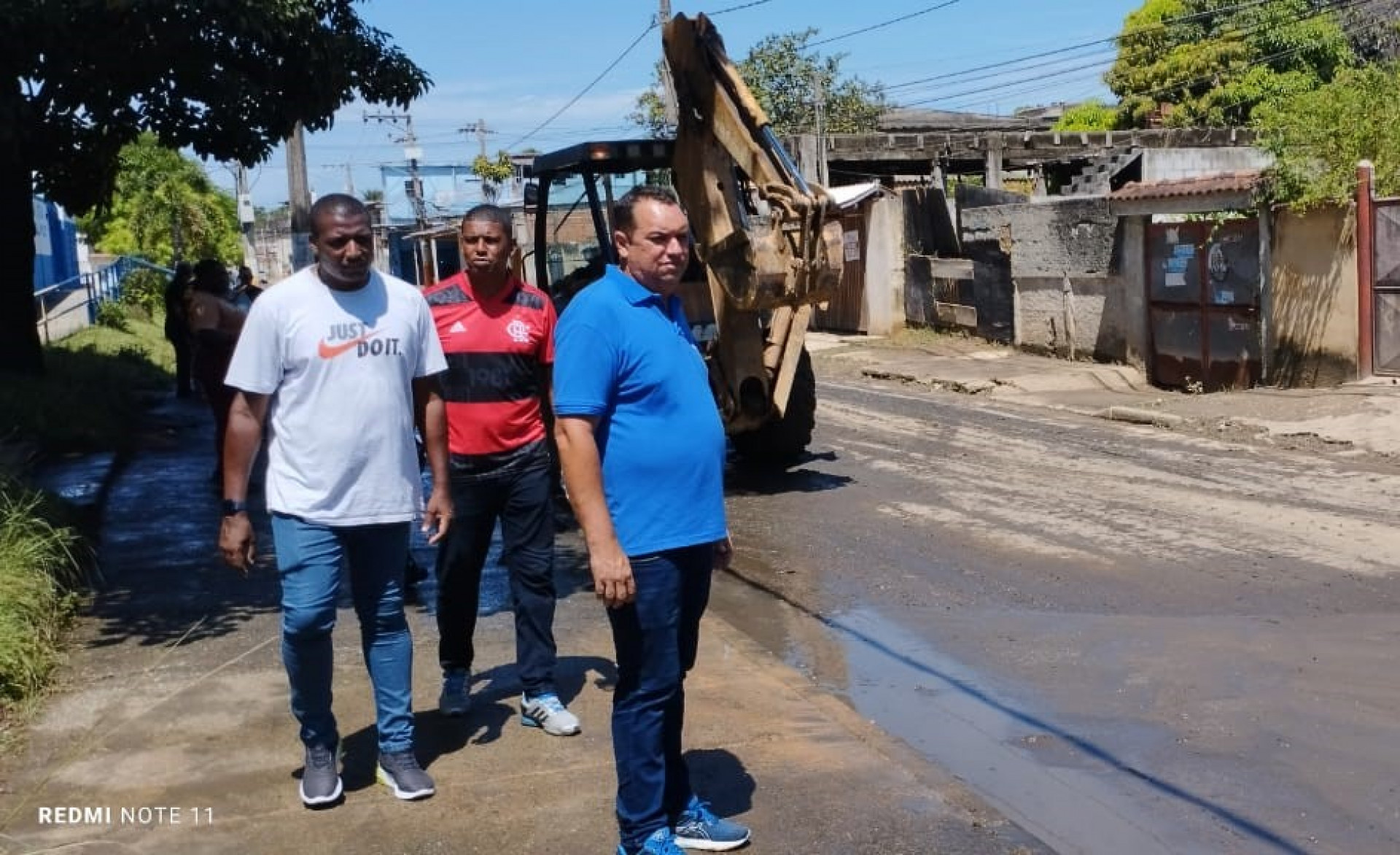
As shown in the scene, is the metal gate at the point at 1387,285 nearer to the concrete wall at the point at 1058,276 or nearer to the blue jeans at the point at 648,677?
the concrete wall at the point at 1058,276

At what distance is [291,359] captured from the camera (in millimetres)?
4457

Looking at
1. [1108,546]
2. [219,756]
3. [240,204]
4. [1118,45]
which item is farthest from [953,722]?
[240,204]

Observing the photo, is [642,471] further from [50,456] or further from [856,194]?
[856,194]

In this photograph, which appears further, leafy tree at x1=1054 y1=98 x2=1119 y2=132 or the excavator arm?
leafy tree at x1=1054 y1=98 x2=1119 y2=132

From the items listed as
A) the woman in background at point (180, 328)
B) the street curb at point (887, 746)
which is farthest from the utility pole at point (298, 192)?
the street curb at point (887, 746)

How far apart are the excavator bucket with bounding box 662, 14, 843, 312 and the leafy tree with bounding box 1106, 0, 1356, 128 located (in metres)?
25.2

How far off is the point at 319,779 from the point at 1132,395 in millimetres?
13689

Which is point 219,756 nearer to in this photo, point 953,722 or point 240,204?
point 953,722

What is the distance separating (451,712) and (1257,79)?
1372 inches

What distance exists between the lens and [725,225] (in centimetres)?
1009

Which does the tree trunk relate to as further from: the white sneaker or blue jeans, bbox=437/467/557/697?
the white sneaker

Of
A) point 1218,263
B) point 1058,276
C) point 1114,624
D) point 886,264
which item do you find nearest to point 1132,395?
point 1218,263

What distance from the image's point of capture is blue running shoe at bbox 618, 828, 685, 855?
3936mm

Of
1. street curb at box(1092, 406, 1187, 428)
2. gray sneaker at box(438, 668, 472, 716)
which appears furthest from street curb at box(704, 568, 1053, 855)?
street curb at box(1092, 406, 1187, 428)
